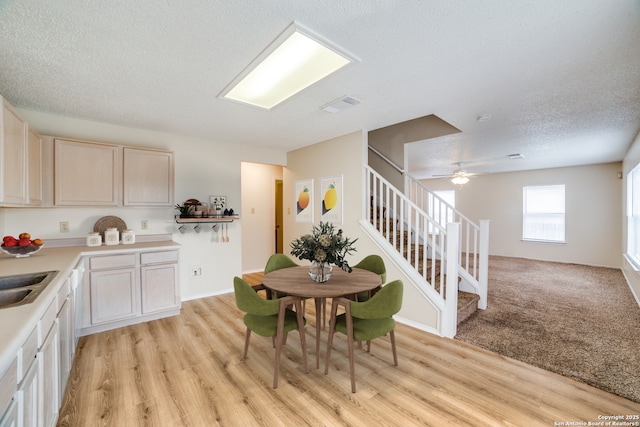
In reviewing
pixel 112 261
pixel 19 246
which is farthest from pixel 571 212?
pixel 19 246

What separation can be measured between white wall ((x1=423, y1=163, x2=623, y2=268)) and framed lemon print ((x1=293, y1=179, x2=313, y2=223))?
243 inches

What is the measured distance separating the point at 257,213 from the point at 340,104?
3.61 metres

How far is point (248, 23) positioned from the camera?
1637 millimetres

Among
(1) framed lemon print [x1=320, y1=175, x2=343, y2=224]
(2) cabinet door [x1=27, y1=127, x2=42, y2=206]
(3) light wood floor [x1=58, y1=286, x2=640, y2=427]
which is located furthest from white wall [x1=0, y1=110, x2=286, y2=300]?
(3) light wood floor [x1=58, y1=286, x2=640, y2=427]

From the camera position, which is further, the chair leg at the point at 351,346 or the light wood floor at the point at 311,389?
the chair leg at the point at 351,346

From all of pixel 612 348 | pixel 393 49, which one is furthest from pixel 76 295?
pixel 612 348

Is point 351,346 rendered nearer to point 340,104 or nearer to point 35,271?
point 340,104

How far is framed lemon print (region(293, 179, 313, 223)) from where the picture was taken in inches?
186

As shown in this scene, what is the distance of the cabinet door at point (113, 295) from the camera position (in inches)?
115

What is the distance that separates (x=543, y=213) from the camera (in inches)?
285

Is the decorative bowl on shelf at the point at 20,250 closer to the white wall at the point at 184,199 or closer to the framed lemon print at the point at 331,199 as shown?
the white wall at the point at 184,199

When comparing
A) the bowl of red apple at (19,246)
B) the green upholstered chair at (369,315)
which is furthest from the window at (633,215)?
the bowl of red apple at (19,246)

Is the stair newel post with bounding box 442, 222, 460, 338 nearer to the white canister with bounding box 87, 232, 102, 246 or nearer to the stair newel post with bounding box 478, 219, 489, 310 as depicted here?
the stair newel post with bounding box 478, 219, 489, 310

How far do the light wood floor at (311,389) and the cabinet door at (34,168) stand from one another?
1548mm
